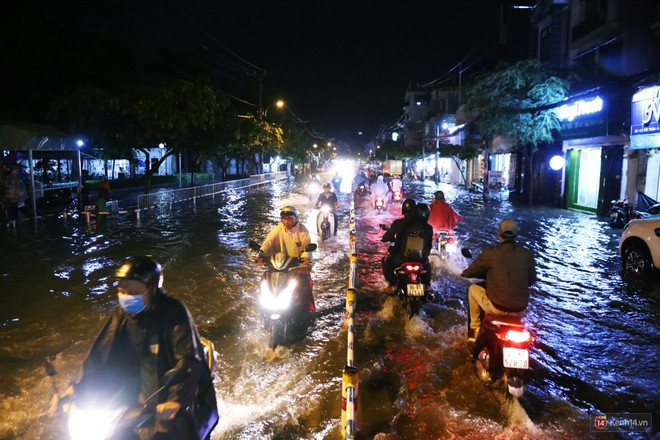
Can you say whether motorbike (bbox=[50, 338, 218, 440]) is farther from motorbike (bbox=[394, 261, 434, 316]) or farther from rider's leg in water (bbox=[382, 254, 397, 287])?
rider's leg in water (bbox=[382, 254, 397, 287])

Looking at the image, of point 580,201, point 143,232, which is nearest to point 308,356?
point 143,232

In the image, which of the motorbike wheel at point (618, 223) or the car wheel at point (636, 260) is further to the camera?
the motorbike wheel at point (618, 223)

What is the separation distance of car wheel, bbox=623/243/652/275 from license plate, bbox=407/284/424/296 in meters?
5.53

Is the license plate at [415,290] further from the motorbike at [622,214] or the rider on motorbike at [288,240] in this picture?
the motorbike at [622,214]

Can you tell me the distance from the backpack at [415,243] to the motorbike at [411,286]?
126 millimetres

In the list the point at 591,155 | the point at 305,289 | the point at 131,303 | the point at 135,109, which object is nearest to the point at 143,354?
the point at 131,303

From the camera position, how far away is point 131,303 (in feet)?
9.38

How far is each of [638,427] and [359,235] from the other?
10991 mm

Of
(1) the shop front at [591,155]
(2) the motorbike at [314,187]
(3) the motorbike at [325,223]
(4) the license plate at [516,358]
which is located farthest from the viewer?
(2) the motorbike at [314,187]

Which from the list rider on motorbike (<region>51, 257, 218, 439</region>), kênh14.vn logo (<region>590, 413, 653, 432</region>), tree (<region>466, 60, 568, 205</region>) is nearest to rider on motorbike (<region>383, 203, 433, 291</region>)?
kênh14.vn logo (<region>590, 413, 653, 432</region>)

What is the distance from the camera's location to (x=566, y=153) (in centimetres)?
2364

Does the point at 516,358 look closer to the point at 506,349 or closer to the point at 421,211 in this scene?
the point at 506,349

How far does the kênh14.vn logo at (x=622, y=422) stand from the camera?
4395 millimetres

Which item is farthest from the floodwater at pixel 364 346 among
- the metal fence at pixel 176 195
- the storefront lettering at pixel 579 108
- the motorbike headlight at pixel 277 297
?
the storefront lettering at pixel 579 108
